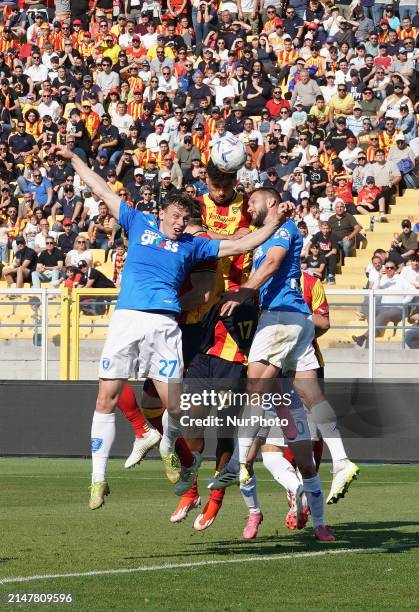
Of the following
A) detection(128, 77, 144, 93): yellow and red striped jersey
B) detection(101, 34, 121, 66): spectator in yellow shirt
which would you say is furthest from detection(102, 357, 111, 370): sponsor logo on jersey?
detection(101, 34, 121, 66): spectator in yellow shirt

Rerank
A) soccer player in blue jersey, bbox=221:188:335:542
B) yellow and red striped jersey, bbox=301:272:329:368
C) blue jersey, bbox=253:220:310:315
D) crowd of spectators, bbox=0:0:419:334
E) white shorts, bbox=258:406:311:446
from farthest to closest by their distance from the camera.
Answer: crowd of spectators, bbox=0:0:419:334 < yellow and red striped jersey, bbox=301:272:329:368 < white shorts, bbox=258:406:311:446 < blue jersey, bbox=253:220:310:315 < soccer player in blue jersey, bbox=221:188:335:542

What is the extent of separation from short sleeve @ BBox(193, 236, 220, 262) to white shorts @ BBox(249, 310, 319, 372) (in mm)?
698

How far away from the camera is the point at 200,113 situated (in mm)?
28547

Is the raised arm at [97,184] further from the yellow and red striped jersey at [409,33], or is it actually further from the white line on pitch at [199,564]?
the yellow and red striped jersey at [409,33]

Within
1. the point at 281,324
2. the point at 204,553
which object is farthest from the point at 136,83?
the point at 204,553

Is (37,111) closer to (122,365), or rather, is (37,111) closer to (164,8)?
(164,8)

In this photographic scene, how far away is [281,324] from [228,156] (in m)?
1.37

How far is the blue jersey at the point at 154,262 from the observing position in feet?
30.3

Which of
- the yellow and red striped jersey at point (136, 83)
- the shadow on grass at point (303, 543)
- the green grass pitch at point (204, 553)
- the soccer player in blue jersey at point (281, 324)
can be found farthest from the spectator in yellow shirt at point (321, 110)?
the soccer player in blue jersey at point (281, 324)

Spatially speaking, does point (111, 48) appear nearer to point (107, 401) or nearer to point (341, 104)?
point (341, 104)

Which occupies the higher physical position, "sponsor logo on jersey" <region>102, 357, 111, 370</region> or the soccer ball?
the soccer ball

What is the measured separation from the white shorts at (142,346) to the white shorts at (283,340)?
71 cm

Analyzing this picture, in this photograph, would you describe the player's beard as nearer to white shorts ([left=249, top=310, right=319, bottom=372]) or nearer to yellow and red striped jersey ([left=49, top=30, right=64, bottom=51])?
white shorts ([left=249, top=310, right=319, bottom=372])

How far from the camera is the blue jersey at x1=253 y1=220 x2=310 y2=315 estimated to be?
9789 millimetres
